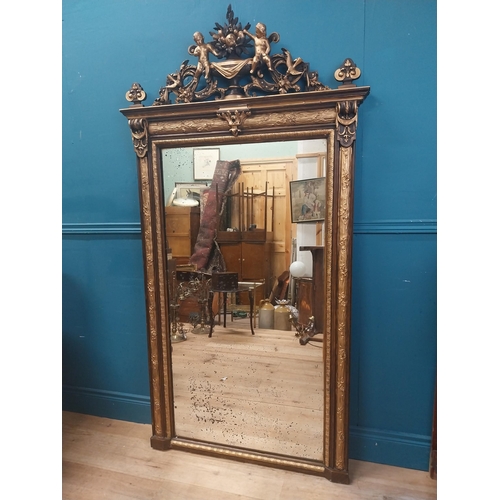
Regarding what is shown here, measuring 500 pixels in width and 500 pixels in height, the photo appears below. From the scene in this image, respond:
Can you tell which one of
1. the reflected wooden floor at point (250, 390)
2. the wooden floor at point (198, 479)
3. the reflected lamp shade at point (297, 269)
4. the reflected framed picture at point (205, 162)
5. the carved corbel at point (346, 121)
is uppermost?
the carved corbel at point (346, 121)

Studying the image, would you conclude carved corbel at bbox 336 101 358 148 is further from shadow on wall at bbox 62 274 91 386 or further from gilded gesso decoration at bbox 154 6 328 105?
shadow on wall at bbox 62 274 91 386

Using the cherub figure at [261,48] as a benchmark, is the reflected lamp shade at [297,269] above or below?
below

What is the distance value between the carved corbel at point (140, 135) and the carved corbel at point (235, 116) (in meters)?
0.39

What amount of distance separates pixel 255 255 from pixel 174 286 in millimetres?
469

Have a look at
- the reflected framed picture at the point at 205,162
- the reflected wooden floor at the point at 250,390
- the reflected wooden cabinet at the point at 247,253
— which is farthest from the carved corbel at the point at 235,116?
the reflected wooden floor at the point at 250,390

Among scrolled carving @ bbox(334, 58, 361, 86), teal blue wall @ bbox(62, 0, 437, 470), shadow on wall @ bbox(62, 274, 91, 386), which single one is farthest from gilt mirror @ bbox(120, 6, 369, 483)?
shadow on wall @ bbox(62, 274, 91, 386)

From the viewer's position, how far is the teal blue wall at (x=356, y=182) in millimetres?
1466

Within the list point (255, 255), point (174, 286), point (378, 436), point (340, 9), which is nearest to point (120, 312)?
point (174, 286)

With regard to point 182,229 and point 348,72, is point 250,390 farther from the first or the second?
point 348,72

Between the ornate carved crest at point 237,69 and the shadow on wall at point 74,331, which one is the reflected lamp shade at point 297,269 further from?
the shadow on wall at point 74,331

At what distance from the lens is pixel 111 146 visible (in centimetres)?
186

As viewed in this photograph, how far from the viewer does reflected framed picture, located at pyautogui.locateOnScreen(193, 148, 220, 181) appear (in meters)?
1.58

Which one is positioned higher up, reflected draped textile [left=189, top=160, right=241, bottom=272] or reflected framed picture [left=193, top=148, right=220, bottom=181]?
reflected framed picture [left=193, top=148, right=220, bottom=181]

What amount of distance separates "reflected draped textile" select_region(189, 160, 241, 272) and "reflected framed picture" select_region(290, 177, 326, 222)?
0.96 feet
